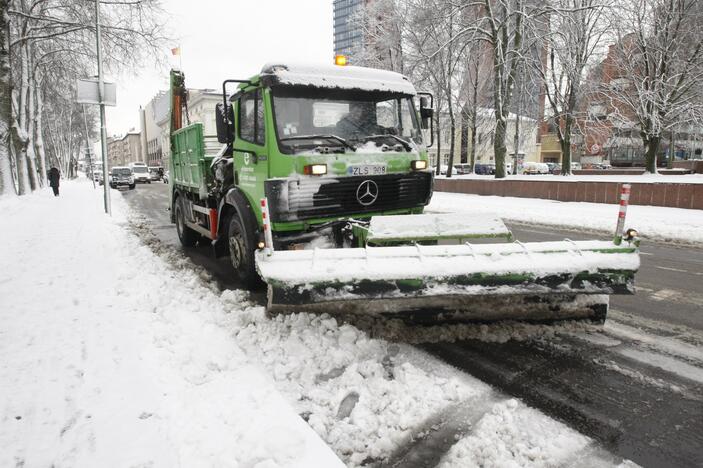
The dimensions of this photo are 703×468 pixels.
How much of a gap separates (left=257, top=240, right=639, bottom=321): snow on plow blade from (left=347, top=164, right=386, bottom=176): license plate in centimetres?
166

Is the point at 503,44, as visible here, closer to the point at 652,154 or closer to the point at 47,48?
the point at 652,154

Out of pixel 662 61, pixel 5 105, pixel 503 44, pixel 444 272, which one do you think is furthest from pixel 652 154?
pixel 5 105

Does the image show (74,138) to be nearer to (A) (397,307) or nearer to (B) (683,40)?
(B) (683,40)

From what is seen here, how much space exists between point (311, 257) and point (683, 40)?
90.3 feet

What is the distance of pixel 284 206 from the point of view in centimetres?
482

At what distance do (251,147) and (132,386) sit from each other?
3.04 m

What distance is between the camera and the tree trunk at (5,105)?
49.9 ft

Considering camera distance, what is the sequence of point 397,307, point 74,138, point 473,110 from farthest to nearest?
1. point 74,138
2. point 473,110
3. point 397,307

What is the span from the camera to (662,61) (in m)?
23.0

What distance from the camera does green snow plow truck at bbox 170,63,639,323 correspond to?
11.3ft

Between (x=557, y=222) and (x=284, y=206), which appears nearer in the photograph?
(x=284, y=206)

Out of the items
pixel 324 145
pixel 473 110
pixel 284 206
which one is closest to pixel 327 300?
pixel 284 206

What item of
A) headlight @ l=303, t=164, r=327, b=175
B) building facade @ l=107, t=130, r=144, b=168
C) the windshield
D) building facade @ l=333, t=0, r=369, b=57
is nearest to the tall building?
building facade @ l=333, t=0, r=369, b=57

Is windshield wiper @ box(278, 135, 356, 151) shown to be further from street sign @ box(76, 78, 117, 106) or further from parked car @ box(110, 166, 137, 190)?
parked car @ box(110, 166, 137, 190)
